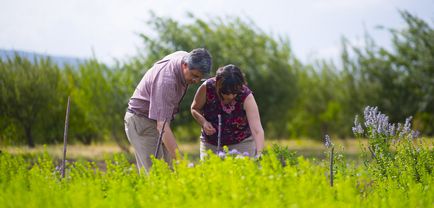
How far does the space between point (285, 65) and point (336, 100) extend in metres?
3.54

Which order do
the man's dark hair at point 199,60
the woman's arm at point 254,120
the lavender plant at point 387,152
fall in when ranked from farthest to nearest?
the lavender plant at point 387,152 < the woman's arm at point 254,120 < the man's dark hair at point 199,60

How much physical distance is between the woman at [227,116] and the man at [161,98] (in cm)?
28

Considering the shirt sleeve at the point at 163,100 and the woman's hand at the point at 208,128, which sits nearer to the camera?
the shirt sleeve at the point at 163,100

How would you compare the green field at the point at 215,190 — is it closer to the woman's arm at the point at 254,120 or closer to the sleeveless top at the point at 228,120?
the woman's arm at the point at 254,120

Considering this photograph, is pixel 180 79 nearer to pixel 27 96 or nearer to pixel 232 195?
pixel 232 195

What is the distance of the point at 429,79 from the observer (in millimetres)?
18922

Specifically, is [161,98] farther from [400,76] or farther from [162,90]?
[400,76]

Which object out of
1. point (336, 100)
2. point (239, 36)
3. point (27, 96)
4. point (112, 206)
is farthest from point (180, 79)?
point (336, 100)

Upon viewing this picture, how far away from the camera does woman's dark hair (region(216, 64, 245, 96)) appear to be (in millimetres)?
4887

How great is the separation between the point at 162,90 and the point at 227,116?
2.61 feet

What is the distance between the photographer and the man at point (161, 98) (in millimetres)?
4785

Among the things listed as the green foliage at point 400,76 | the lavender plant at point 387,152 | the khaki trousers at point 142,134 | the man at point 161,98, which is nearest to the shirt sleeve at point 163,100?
the man at point 161,98

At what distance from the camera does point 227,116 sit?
5379 millimetres

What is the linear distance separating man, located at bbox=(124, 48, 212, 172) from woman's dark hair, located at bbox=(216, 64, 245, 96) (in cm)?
16
